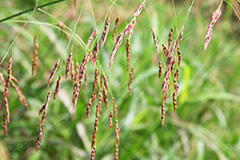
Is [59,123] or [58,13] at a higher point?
[58,13]

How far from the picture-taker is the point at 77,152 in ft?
6.68

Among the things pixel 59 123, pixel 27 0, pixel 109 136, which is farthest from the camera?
pixel 27 0

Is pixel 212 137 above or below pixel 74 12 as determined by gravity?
below

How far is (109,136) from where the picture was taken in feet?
7.20

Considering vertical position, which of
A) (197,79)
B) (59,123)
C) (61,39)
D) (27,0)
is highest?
(27,0)

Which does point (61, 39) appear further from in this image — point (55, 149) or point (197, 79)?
point (197, 79)

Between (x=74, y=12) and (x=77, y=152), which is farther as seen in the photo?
(x=74, y=12)

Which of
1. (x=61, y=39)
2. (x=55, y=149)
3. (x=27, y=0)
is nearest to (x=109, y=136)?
(x=55, y=149)

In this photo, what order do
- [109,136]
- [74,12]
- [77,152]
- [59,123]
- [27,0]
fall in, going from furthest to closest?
[27,0]
[74,12]
[59,123]
[109,136]
[77,152]

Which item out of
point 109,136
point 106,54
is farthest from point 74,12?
point 109,136

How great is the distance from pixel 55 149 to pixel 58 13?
114 centimetres

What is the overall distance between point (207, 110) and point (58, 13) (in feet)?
4.81

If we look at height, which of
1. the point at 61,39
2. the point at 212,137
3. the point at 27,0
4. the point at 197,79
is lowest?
the point at 212,137

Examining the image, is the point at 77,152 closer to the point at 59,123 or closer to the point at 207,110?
the point at 59,123
